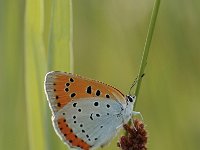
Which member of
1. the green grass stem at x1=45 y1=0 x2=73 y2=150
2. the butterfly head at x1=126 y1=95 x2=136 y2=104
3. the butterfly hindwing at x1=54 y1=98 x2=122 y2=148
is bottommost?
the butterfly hindwing at x1=54 y1=98 x2=122 y2=148

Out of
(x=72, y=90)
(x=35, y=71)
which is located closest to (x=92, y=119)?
(x=72, y=90)

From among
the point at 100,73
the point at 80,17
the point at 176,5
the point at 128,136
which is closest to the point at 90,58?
the point at 100,73

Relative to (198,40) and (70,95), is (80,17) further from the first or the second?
(70,95)

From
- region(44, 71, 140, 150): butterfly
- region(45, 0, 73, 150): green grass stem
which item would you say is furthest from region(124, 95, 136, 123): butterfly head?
region(45, 0, 73, 150): green grass stem

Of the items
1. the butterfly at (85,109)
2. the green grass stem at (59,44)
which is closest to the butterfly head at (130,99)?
the butterfly at (85,109)

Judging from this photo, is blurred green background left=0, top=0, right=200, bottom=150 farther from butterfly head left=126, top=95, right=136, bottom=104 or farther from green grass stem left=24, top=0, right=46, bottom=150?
butterfly head left=126, top=95, right=136, bottom=104

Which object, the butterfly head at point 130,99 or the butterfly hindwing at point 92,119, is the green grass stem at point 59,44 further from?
the butterfly head at point 130,99

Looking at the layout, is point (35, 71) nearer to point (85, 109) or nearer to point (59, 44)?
point (59, 44)
